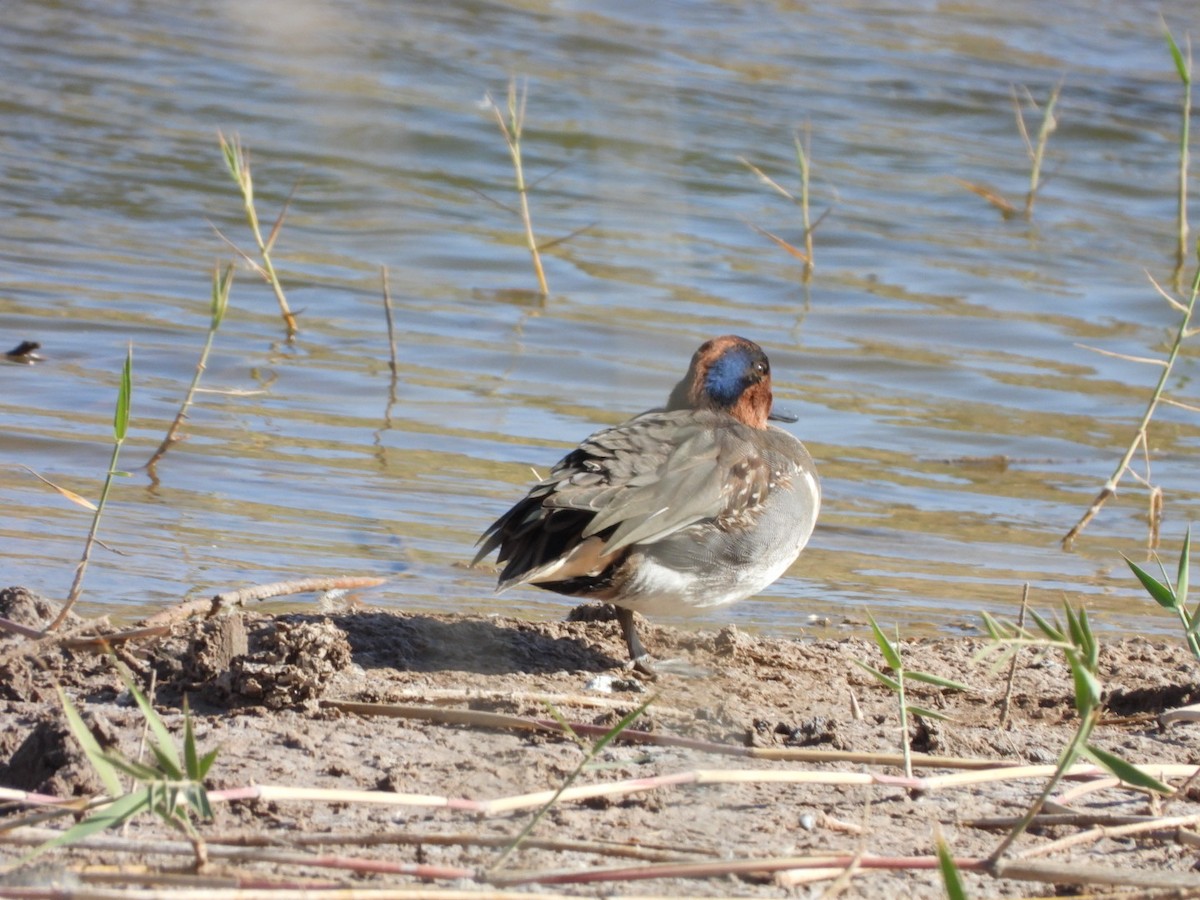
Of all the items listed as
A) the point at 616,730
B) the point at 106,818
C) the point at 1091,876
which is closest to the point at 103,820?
the point at 106,818

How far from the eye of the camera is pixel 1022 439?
8.53 m

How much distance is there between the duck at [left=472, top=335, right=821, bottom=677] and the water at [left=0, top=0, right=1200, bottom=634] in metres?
0.67

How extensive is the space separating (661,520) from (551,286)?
610cm

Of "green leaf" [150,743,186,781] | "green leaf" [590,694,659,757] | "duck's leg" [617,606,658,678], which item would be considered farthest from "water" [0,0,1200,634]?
"green leaf" [150,743,186,781]

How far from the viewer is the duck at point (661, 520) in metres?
4.73

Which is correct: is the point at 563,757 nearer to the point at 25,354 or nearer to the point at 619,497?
the point at 619,497

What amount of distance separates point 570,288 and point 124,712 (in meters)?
7.19

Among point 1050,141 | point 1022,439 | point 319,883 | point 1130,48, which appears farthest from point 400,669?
point 1130,48

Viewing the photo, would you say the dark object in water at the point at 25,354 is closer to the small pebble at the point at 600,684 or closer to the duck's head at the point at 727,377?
the duck's head at the point at 727,377

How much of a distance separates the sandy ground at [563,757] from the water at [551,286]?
895 mm

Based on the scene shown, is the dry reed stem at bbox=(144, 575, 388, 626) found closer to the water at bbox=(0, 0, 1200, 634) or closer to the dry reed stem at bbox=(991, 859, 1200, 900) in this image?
the water at bbox=(0, 0, 1200, 634)

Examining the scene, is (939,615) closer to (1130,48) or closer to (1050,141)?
(1050,141)

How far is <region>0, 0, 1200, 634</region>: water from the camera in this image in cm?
599

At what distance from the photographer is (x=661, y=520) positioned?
4.85 m
